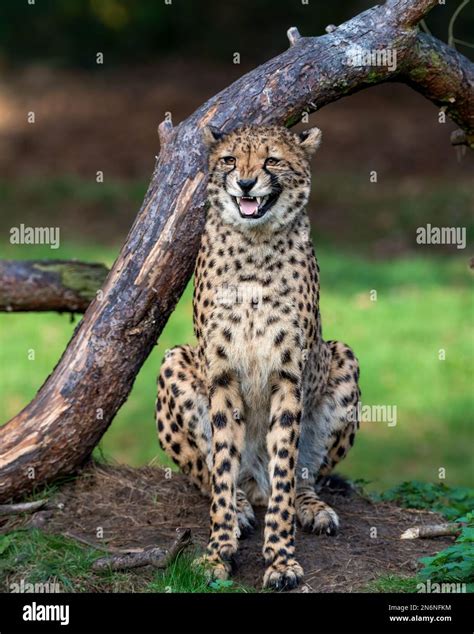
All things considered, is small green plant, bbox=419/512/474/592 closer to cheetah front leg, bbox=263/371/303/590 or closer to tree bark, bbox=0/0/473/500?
cheetah front leg, bbox=263/371/303/590

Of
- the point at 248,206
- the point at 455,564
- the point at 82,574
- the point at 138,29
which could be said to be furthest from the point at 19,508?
the point at 138,29

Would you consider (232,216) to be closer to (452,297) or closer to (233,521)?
(233,521)

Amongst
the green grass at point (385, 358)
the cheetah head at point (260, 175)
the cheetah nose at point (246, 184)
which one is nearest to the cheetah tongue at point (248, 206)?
the cheetah head at point (260, 175)

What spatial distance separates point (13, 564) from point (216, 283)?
1620mm

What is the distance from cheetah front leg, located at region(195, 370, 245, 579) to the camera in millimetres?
5582

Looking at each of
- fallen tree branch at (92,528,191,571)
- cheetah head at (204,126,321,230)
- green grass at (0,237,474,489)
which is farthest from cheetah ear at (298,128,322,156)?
green grass at (0,237,474,489)

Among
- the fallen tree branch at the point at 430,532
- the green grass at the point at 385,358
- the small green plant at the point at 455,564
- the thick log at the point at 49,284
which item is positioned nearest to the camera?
the small green plant at the point at 455,564

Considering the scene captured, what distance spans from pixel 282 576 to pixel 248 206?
169cm

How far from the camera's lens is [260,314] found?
18.6ft

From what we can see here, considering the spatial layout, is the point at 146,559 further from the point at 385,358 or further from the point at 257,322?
the point at 385,358

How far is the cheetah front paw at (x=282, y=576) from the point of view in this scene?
539 centimetres

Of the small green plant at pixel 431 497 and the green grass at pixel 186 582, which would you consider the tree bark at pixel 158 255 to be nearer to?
the green grass at pixel 186 582

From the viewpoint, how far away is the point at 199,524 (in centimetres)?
617

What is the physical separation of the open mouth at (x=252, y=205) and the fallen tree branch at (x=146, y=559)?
149 cm
